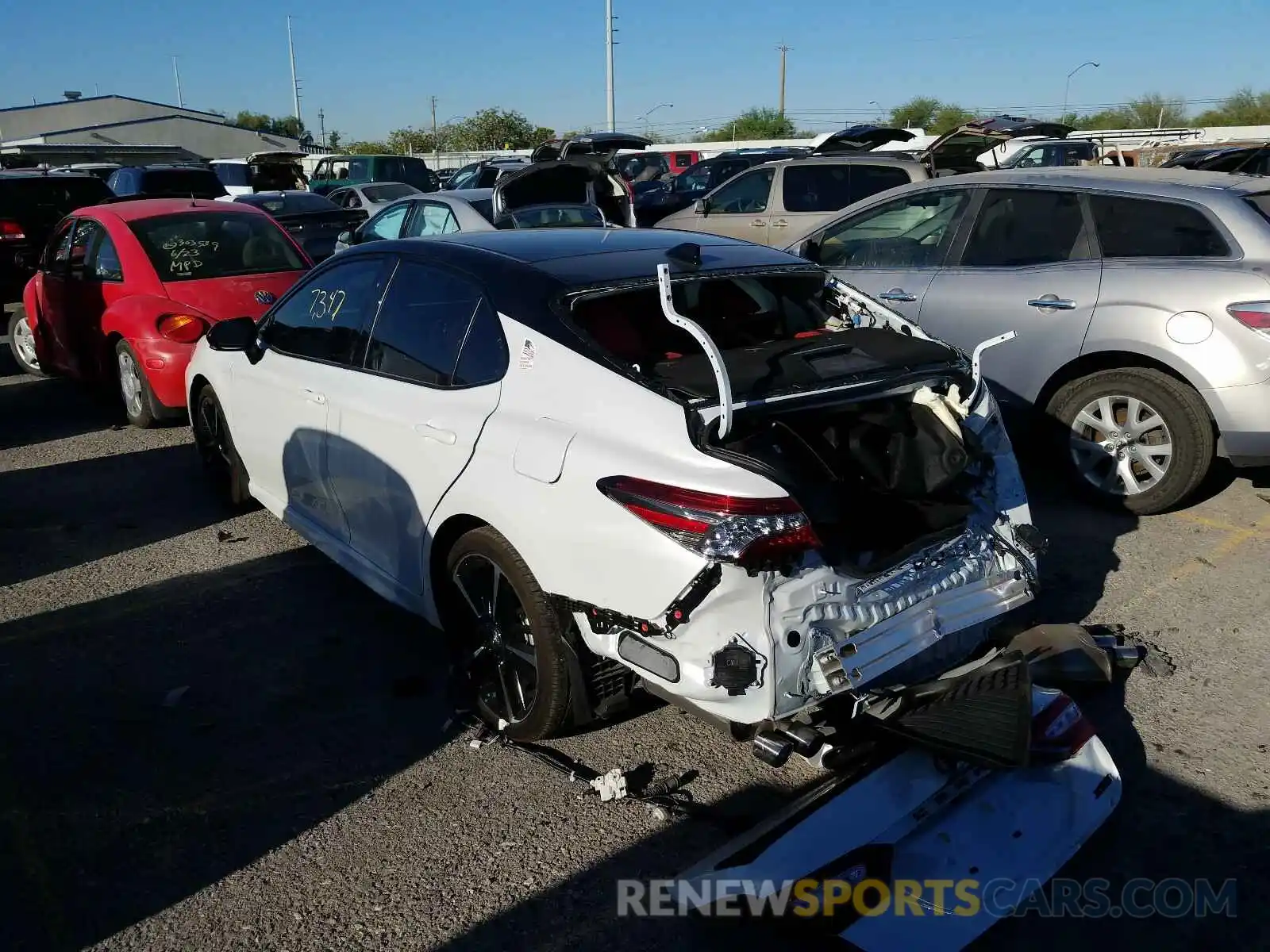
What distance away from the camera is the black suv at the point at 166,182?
56.2 ft

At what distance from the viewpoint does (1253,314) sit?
4.93m

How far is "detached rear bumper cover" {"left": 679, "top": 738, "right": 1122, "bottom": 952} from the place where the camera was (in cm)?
262

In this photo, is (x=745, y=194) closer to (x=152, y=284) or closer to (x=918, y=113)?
(x=152, y=284)

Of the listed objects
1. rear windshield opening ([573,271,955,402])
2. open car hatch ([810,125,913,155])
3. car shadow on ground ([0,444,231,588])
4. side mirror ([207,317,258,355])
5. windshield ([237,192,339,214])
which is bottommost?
car shadow on ground ([0,444,231,588])

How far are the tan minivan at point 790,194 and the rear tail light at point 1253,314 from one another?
609 cm

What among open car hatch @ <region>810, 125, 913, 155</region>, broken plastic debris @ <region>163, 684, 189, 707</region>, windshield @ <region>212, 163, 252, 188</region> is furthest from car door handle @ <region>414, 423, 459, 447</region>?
windshield @ <region>212, 163, 252, 188</region>

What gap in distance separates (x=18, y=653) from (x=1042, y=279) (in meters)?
5.45

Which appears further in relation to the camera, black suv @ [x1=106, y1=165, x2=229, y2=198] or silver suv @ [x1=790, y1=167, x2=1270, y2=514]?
black suv @ [x1=106, y1=165, x2=229, y2=198]

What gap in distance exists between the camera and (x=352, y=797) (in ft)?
10.9

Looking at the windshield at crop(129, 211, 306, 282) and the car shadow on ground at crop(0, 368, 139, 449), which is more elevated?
the windshield at crop(129, 211, 306, 282)

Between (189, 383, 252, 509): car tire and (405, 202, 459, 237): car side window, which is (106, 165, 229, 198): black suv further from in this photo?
(189, 383, 252, 509): car tire

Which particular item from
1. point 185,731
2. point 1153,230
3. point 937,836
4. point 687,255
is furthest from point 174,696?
point 1153,230

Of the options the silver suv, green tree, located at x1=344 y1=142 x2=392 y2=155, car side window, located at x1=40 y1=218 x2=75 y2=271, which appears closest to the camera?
the silver suv

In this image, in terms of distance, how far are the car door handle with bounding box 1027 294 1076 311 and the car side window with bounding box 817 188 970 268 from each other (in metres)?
0.76
